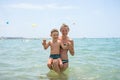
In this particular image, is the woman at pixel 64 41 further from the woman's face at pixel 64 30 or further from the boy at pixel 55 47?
the boy at pixel 55 47

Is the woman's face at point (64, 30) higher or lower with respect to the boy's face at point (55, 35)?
higher

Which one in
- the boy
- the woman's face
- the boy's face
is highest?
the woman's face

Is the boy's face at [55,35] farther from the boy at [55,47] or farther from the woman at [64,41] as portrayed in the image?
the woman at [64,41]

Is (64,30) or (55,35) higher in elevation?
(64,30)

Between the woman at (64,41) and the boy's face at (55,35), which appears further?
the woman at (64,41)

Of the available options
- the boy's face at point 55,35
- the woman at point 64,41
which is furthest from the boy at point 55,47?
the woman at point 64,41

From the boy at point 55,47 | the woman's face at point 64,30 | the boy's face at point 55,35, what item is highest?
the woman's face at point 64,30

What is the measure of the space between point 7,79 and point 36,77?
924 mm

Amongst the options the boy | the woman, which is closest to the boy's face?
the boy

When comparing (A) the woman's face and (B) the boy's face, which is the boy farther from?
(A) the woman's face

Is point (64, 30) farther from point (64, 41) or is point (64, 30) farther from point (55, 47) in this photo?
point (55, 47)

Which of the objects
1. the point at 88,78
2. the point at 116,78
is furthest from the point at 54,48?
the point at 116,78

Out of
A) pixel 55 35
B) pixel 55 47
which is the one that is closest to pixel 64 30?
pixel 55 35

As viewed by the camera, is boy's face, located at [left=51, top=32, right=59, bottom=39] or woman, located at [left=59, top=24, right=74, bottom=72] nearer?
boy's face, located at [left=51, top=32, right=59, bottom=39]
